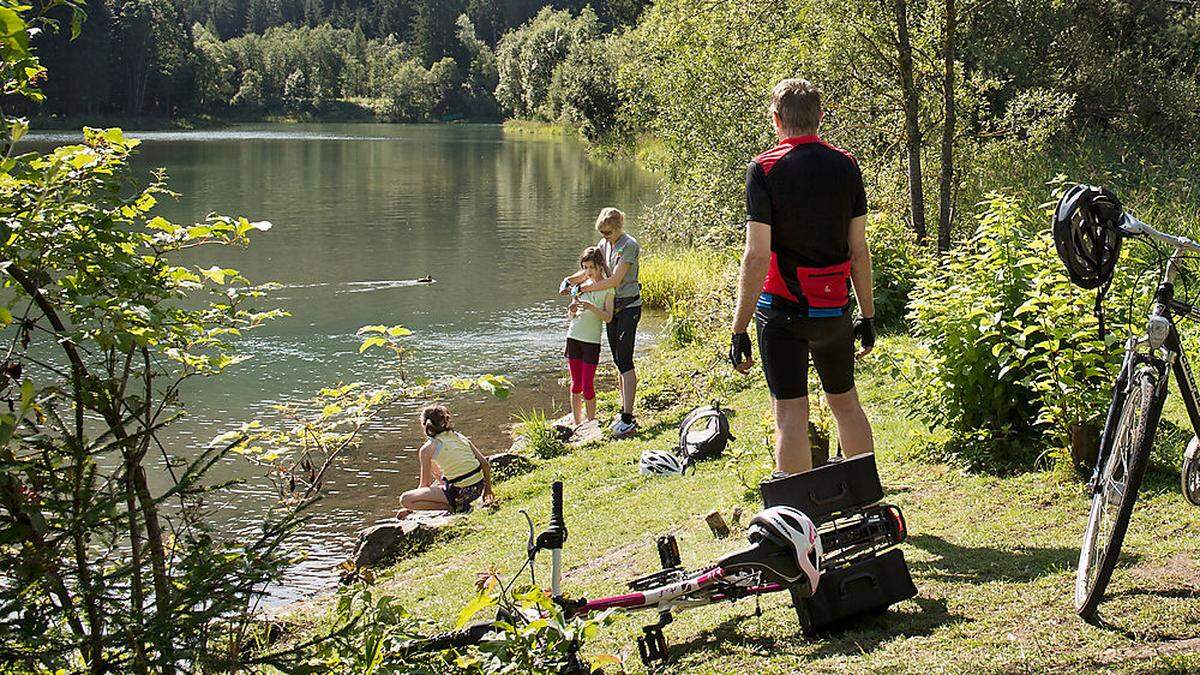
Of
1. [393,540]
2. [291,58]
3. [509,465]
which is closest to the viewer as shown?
[393,540]

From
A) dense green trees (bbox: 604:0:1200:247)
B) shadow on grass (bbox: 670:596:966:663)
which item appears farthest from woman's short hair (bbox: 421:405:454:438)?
dense green trees (bbox: 604:0:1200:247)

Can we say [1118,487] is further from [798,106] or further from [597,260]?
[597,260]

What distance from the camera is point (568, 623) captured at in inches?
160

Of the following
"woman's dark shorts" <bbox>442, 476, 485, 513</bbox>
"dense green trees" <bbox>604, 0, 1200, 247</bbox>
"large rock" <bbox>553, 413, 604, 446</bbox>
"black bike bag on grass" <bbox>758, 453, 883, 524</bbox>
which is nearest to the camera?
"black bike bag on grass" <bbox>758, 453, 883, 524</bbox>

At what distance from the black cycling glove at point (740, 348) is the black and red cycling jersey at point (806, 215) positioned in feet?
0.86

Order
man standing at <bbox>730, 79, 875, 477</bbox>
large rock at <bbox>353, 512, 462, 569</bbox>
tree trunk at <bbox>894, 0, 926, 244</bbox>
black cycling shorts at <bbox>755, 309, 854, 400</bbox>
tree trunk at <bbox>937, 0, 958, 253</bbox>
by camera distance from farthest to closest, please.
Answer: tree trunk at <bbox>937, 0, 958, 253</bbox>, tree trunk at <bbox>894, 0, 926, 244</bbox>, large rock at <bbox>353, 512, 462, 569</bbox>, black cycling shorts at <bbox>755, 309, 854, 400</bbox>, man standing at <bbox>730, 79, 875, 477</bbox>

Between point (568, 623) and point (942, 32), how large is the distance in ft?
38.4

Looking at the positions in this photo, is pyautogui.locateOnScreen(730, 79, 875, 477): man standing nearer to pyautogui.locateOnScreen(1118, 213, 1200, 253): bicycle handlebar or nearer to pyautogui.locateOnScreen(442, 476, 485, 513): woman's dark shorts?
pyautogui.locateOnScreen(1118, 213, 1200, 253): bicycle handlebar

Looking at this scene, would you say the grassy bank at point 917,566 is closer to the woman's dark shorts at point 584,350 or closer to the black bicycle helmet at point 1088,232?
the black bicycle helmet at point 1088,232

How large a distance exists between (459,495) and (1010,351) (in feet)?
15.1

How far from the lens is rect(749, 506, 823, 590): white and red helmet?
172 inches

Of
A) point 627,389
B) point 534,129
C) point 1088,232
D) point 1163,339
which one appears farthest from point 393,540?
point 534,129

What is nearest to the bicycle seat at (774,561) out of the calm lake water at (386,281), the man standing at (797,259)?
the man standing at (797,259)

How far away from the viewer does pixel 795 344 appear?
5.60 meters
